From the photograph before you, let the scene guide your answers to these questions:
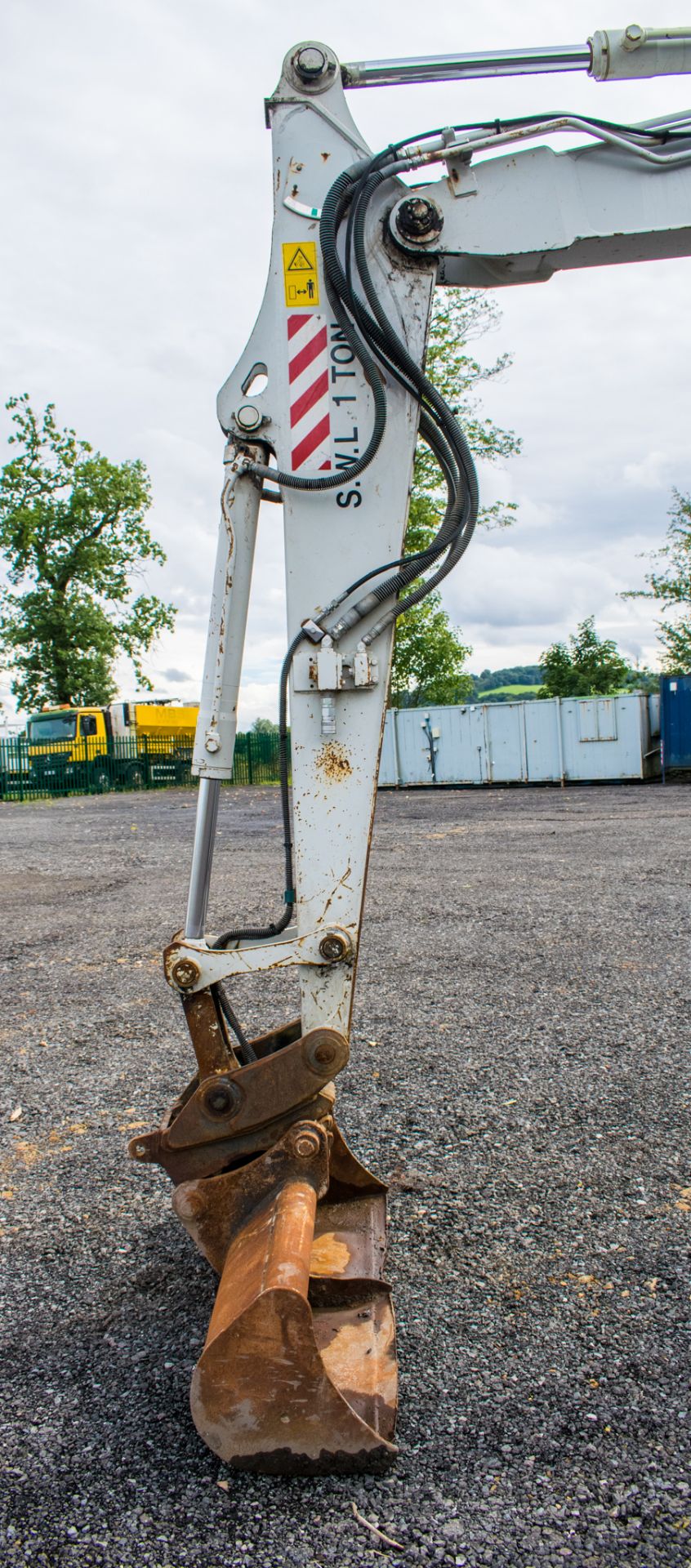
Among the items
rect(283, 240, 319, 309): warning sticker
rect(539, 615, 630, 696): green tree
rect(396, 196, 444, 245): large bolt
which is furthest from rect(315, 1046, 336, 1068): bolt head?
rect(539, 615, 630, 696): green tree

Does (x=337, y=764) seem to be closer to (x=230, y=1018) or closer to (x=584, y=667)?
(x=230, y=1018)

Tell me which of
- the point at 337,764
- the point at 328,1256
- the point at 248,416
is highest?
the point at 248,416

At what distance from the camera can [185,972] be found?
2.53 meters

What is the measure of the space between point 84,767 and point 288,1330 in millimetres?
28992

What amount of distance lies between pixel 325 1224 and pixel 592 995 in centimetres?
292

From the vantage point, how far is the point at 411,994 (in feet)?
17.8

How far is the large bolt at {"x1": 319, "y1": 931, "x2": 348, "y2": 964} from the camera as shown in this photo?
2469 mm

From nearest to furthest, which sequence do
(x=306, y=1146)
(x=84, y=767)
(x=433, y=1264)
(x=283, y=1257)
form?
(x=283, y=1257) → (x=306, y=1146) → (x=433, y=1264) → (x=84, y=767)

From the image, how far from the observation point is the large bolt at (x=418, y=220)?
252cm

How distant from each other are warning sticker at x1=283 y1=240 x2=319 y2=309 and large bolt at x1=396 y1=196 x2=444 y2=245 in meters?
0.23

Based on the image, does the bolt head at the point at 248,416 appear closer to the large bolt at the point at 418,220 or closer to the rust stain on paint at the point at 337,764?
the large bolt at the point at 418,220

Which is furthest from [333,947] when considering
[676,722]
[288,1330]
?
[676,722]

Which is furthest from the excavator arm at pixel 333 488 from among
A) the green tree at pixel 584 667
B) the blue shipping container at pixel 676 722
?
the green tree at pixel 584 667

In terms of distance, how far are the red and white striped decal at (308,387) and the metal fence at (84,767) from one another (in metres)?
27.0
